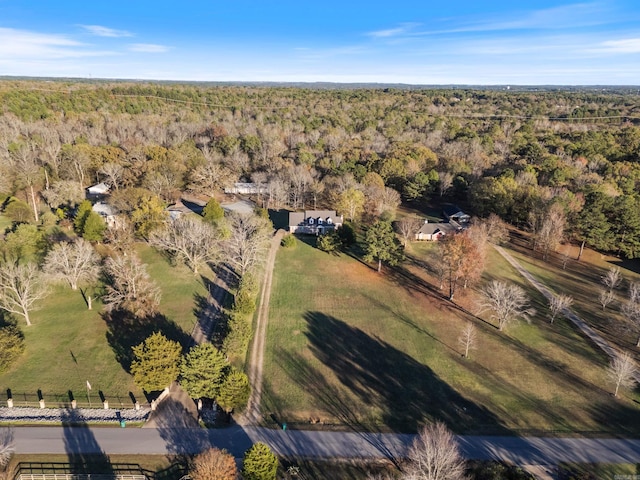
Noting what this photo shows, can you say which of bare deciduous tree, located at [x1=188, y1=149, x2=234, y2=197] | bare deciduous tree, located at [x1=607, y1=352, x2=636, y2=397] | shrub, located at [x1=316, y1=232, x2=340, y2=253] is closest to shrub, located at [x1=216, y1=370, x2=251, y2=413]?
bare deciduous tree, located at [x1=607, y1=352, x2=636, y2=397]

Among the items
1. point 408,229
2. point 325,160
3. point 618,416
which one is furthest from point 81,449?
point 325,160

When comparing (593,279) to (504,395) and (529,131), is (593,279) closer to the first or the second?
(504,395)

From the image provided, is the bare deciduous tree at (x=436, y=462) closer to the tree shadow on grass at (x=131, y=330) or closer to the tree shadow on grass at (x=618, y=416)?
the tree shadow on grass at (x=618, y=416)

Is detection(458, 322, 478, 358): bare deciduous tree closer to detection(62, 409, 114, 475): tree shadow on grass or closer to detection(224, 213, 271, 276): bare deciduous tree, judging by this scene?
detection(224, 213, 271, 276): bare deciduous tree

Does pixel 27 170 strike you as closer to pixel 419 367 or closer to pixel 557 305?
pixel 419 367

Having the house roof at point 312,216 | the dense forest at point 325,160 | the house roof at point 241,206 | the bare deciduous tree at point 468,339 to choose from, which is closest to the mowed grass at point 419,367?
the bare deciduous tree at point 468,339

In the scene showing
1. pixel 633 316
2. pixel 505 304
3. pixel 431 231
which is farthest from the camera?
pixel 431 231

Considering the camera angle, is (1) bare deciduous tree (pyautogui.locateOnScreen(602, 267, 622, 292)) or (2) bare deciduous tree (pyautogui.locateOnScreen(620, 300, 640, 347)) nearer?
(2) bare deciduous tree (pyautogui.locateOnScreen(620, 300, 640, 347))
